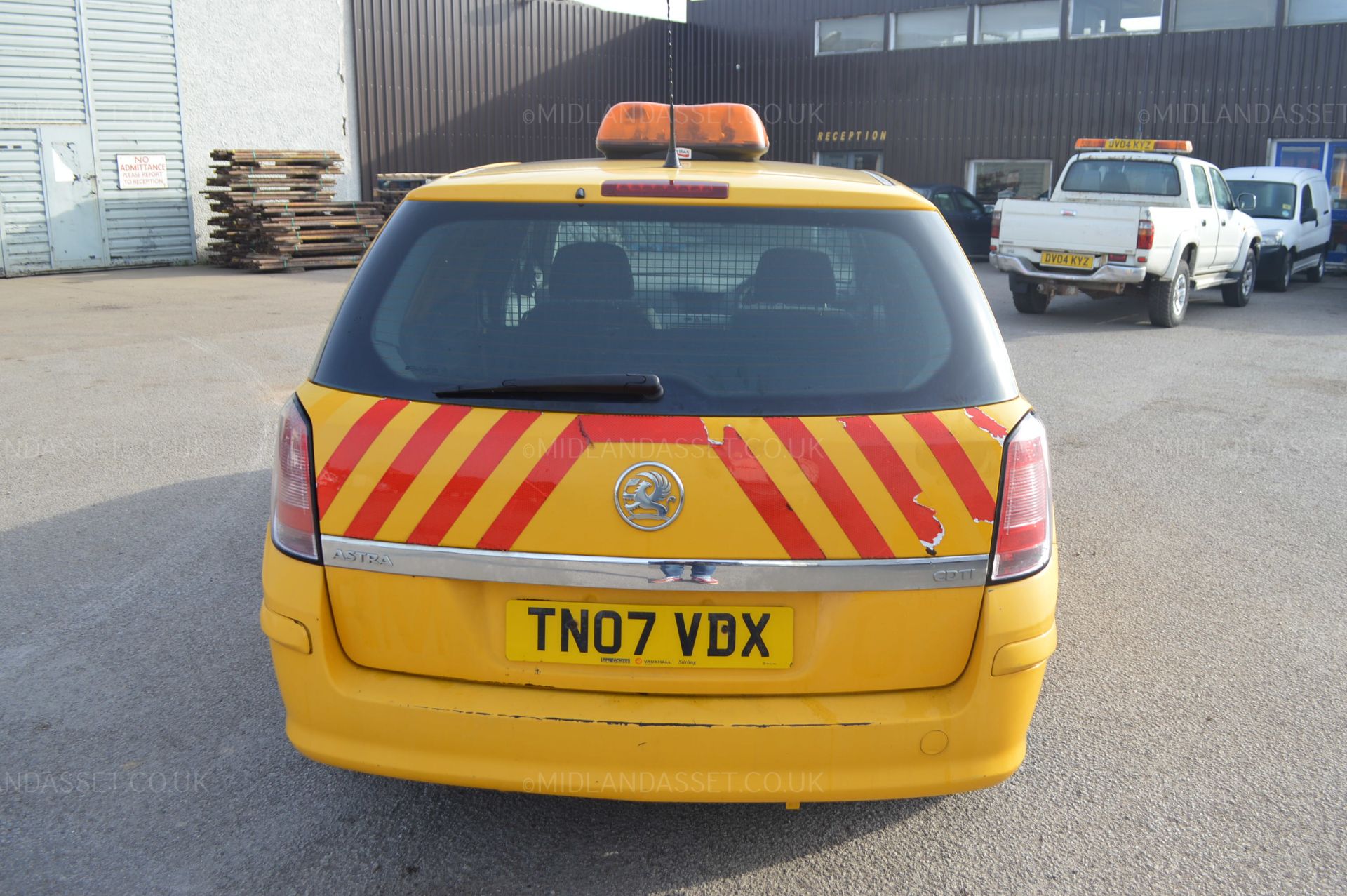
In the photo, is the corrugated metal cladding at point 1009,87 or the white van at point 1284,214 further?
the corrugated metal cladding at point 1009,87

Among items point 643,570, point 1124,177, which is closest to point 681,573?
point 643,570

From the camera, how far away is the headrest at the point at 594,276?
251 centimetres

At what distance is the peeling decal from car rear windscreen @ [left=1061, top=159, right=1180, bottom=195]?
12439mm

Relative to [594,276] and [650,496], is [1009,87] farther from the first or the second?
[650,496]

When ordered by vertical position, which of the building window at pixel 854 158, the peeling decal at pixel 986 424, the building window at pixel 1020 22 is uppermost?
the building window at pixel 1020 22

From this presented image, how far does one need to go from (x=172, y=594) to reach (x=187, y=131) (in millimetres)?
17441

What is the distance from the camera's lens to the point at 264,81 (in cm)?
2041

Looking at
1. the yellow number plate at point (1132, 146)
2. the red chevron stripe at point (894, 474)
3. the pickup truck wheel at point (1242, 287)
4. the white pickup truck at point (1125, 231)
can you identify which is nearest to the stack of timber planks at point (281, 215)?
the white pickup truck at point (1125, 231)

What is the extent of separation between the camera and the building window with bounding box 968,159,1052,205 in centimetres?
2398

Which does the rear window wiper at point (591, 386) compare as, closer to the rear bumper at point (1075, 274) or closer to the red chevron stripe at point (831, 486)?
the red chevron stripe at point (831, 486)

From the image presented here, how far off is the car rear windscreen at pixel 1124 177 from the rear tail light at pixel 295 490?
13.1 meters

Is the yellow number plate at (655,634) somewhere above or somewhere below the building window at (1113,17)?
below

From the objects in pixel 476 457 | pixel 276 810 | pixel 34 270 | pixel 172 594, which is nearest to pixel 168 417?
pixel 172 594

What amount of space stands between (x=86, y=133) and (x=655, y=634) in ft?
63.5
